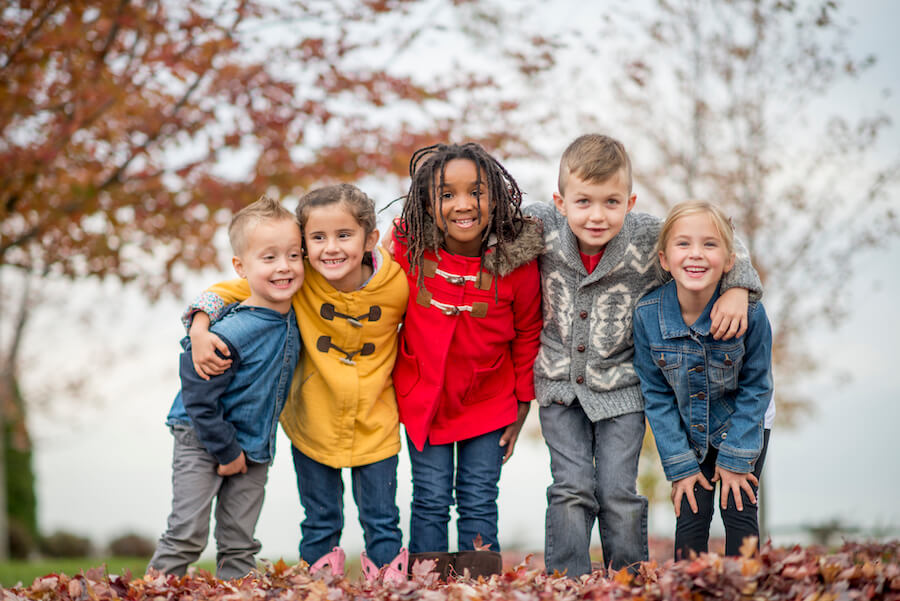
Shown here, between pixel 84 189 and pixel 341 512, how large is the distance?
345cm

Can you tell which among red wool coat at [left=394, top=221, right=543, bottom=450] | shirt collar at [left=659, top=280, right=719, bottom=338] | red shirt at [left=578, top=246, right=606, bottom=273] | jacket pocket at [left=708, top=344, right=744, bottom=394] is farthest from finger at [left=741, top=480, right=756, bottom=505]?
red shirt at [left=578, top=246, right=606, bottom=273]

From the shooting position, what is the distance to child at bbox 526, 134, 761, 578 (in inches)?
130

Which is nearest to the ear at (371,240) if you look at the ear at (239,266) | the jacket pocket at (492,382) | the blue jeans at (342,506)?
the ear at (239,266)

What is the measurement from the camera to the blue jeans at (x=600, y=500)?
333cm

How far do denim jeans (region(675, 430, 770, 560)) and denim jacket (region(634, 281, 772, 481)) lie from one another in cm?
10

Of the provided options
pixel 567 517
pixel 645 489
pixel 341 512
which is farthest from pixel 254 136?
pixel 645 489

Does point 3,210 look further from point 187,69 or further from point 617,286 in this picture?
point 617,286

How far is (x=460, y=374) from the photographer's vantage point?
3520 mm

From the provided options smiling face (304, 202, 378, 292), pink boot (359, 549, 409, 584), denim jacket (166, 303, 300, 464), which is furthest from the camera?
smiling face (304, 202, 378, 292)

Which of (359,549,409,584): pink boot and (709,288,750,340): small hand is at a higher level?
(709,288,750,340): small hand

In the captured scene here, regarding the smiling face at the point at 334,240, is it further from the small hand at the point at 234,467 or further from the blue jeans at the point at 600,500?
the blue jeans at the point at 600,500

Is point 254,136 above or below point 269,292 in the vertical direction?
above

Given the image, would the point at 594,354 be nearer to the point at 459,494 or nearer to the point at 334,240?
the point at 459,494

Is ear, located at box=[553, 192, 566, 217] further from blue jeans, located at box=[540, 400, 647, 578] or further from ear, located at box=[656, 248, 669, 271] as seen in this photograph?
blue jeans, located at box=[540, 400, 647, 578]
